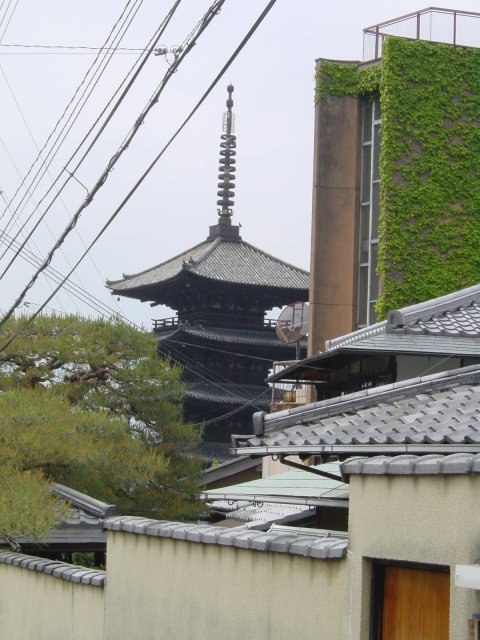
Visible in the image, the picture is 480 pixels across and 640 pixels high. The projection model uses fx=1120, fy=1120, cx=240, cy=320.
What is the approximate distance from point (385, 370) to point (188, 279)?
90.1 feet

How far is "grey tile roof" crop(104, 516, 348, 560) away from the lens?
5727mm

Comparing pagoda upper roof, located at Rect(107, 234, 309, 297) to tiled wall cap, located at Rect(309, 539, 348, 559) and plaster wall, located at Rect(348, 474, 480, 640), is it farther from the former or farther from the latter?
plaster wall, located at Rect(348, 474, 480, 640)

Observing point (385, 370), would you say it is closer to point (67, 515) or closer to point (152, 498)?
point (67, 515)

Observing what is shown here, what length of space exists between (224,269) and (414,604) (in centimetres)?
3885

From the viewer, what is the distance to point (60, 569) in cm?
925

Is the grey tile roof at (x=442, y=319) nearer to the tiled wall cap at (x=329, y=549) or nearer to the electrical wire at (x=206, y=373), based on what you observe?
the tiled wall cap at (x=329, y=549)

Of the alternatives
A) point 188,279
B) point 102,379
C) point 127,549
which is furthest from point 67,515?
point 188,279

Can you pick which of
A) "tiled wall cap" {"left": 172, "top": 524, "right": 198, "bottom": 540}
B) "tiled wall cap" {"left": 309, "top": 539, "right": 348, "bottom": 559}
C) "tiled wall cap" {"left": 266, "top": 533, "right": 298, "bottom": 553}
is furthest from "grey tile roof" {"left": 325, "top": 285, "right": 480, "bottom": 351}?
"tiled wall cap" {"left": 309, "top": 539, "right": 348, "bottom": 559}

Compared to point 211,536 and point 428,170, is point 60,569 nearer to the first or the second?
point 211,536

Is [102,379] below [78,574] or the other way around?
the other way around

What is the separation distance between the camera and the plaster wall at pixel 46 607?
28.7 feet

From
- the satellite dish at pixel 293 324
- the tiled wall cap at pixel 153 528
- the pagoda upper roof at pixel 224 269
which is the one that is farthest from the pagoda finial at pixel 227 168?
the tiled wall cap at pixel 153 528

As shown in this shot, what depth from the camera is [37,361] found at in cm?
2234

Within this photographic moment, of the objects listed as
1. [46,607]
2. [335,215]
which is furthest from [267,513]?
[335,215]
